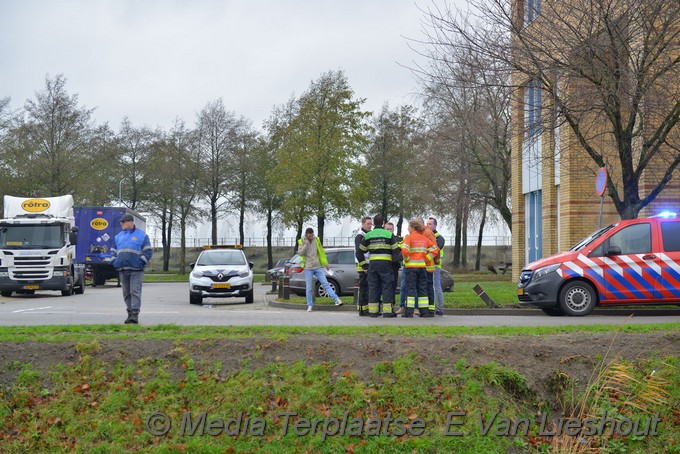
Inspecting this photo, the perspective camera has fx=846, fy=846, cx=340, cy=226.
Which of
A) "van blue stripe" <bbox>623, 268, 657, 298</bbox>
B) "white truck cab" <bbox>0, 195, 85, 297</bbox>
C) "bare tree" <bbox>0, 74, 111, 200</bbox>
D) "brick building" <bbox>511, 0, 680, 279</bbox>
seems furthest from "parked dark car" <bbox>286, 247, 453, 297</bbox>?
"bare tree" <bbox>0, 74, 111, 200</bbox>

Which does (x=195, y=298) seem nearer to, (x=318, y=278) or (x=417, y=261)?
(x=318, y=278)

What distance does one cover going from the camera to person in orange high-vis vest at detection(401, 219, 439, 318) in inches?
605

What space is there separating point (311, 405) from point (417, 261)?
24.8ft

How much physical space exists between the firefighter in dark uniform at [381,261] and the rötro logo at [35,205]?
1573 centimetres


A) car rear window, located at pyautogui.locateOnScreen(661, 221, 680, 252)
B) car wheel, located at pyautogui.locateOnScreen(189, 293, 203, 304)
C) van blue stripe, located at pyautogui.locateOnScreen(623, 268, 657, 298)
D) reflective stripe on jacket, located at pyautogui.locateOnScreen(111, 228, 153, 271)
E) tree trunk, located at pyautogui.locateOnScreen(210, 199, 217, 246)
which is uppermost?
tree trunk, located at pyautogui.locateOnScreen(210, 199, 217, 246)

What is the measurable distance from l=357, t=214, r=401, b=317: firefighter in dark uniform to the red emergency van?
127 inches

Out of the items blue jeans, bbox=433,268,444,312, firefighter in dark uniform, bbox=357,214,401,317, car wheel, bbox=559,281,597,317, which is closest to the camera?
firefighter in dark uniform, bbox=357,214,401,317

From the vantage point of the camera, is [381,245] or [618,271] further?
[618,271]

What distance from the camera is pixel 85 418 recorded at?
7758 millimetres

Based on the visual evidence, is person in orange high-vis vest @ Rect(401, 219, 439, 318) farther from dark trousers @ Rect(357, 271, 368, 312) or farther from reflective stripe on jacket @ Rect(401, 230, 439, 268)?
dark trousers @ Rect(357, 271, 368, 312)

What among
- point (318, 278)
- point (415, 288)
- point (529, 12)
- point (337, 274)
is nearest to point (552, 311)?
point (415, 288)

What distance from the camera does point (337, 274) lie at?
23547mm

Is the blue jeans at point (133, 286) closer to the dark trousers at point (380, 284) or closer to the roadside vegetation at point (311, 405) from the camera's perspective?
the roadside vegetation at point (311, 405)

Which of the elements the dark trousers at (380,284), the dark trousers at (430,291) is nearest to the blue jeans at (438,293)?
the dark trousers at (430,291)
